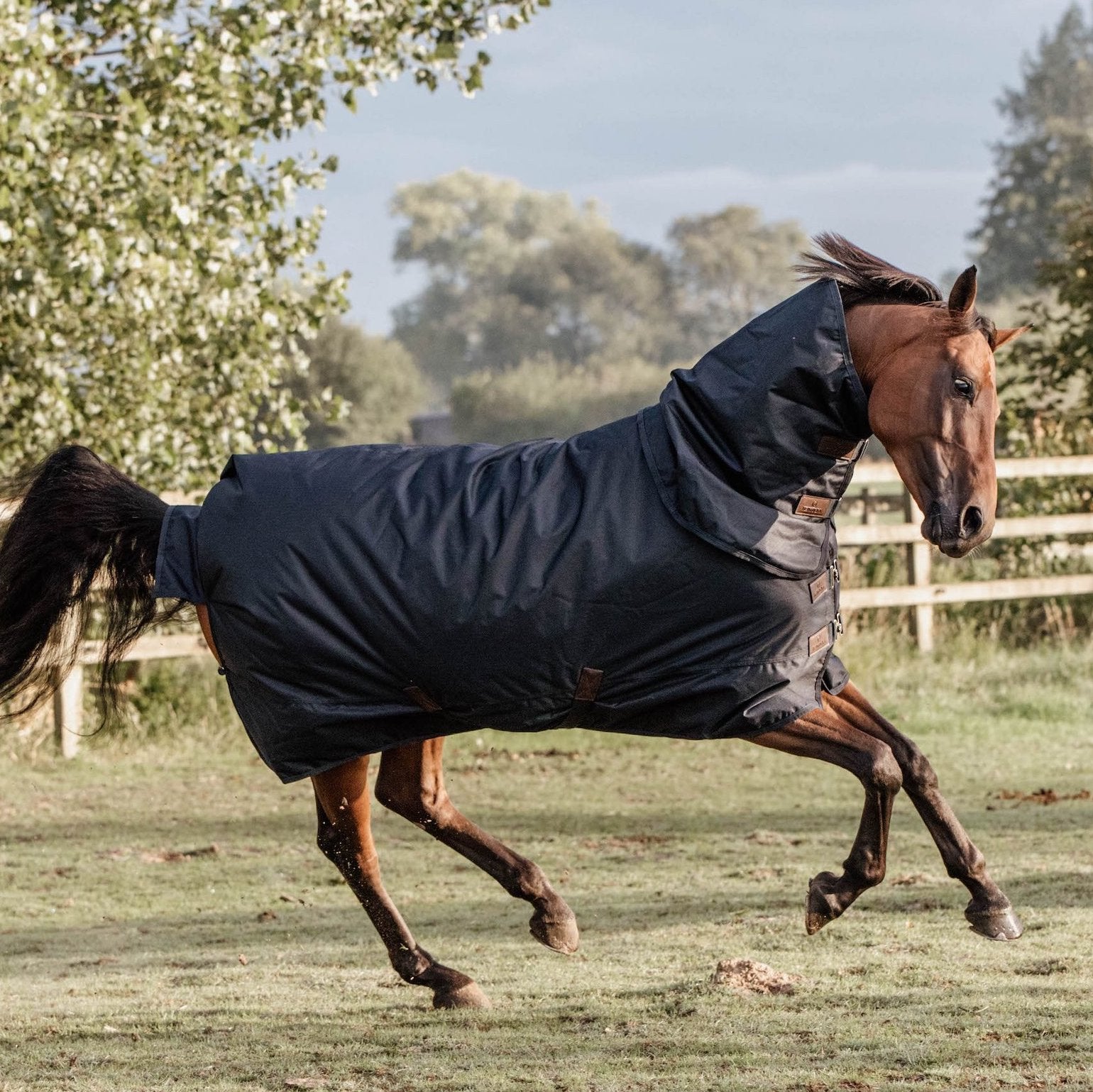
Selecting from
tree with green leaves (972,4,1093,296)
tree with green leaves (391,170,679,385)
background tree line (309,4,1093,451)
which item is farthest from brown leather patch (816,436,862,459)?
tree with green leaves (391,170,679,385)

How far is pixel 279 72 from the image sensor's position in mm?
8484

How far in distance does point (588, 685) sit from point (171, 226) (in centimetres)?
513

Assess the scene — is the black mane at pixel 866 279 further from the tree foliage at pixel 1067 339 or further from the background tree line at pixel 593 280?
the background tree line at pixel 593 280

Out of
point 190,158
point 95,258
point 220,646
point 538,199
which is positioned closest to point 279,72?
point 190,158

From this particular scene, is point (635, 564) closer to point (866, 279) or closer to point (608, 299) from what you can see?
point (866, 279)

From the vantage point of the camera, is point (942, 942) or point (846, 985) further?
point (942, 942)

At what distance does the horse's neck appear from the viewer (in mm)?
3457

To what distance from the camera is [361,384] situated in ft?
145

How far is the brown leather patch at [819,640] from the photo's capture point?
3600 mm

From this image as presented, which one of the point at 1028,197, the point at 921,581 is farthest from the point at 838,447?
the point at 1028,197

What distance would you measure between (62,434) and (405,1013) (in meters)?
5.20

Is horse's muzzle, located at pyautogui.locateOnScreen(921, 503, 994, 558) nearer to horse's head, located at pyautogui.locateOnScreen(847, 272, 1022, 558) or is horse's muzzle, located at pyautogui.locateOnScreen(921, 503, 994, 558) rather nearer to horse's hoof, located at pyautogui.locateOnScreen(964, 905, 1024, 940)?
horse's head, located at pyautogui.locateOnScreen(847, 272, 1022, 558)

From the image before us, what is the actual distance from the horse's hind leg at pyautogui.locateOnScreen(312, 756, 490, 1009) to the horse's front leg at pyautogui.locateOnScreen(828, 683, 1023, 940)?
131 centimetres

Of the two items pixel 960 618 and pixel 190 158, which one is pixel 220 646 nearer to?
pixel 190 158
